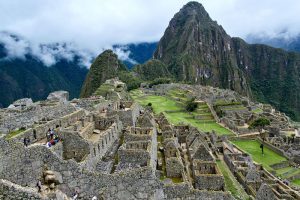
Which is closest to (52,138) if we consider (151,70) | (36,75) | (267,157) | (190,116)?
(267,157)

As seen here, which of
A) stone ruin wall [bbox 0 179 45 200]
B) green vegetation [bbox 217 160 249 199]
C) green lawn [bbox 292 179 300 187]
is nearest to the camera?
stone ruin wall [bbox 0 179 45 200]

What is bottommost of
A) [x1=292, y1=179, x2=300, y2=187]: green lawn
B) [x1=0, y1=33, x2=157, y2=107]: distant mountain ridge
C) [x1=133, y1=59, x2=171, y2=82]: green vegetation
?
[x1=292, y1=179, x2=300, y2=187]: green lawn

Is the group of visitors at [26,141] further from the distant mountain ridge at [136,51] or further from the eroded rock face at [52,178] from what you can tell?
the distant mountain ridge at [136,51]

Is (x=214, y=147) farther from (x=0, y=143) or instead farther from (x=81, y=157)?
(x=0, y=143)

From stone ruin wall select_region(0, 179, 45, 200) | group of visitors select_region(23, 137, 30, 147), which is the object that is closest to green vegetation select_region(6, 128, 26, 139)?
group of visitors select_region(23, 137, 30, 147)

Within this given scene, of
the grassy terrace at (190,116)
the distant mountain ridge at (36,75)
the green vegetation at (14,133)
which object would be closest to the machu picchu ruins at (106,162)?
the green vegetation at (14,133)

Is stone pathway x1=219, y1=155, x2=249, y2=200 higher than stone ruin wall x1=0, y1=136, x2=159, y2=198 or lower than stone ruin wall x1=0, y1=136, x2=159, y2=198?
lower

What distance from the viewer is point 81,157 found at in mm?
17719

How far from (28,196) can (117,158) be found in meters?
9.19

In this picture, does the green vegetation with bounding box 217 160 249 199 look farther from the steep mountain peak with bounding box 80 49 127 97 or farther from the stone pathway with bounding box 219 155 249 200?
the steep mountain peak with bounding box 80 49 127 97

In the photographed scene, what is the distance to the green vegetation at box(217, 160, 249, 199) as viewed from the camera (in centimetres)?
2624

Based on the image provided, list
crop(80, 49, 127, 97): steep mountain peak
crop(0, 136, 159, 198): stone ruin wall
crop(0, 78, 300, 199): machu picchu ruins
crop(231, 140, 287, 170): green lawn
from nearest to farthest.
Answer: crop(0, 136, 159, 198): stone ruin wall → crop(0, 78, 300, 199): machu picchu ruins → crop(231, 140, 287, 170): green lawn → crop(80, 49, 127, 97): steep mountain peak

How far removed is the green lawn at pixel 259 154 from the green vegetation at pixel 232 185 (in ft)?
33.9

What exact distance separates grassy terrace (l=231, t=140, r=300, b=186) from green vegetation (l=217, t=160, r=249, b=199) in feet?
32.7
